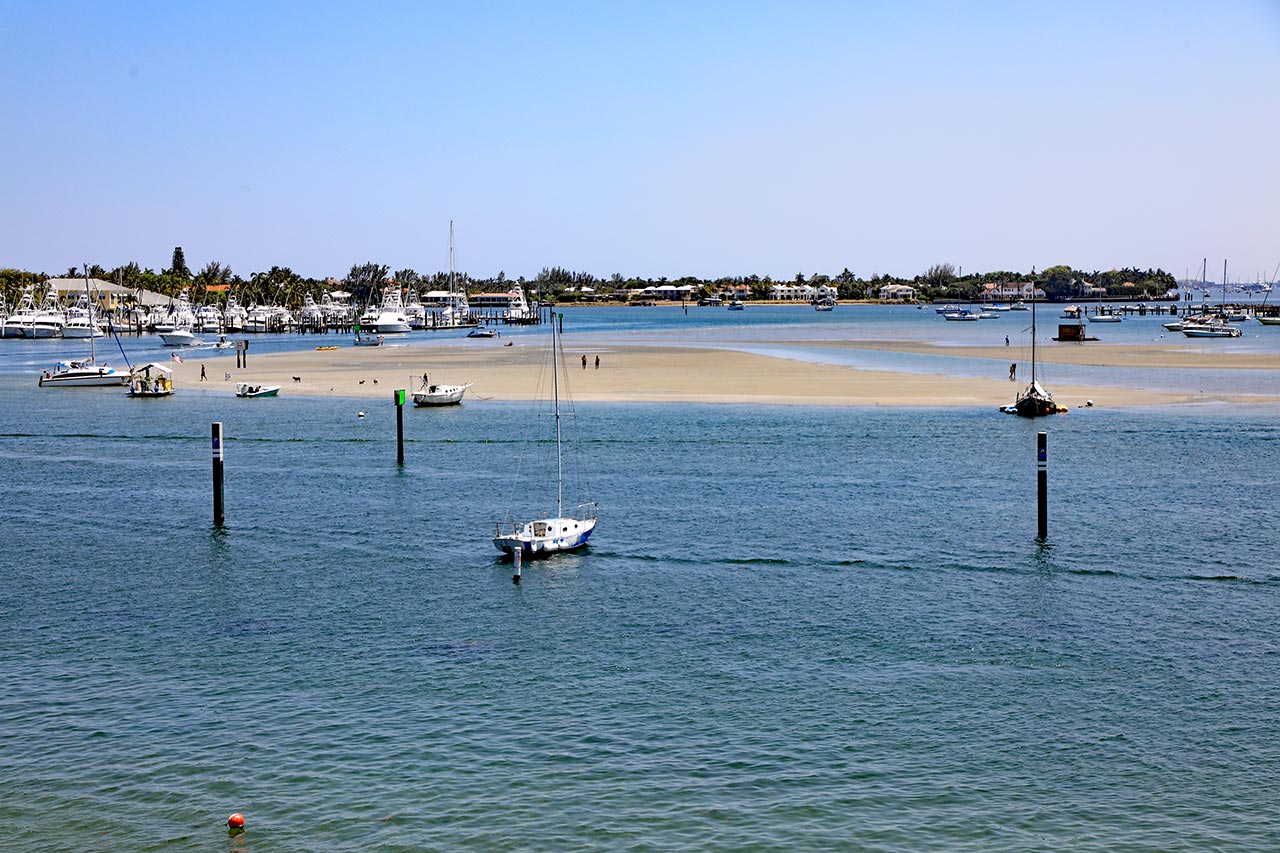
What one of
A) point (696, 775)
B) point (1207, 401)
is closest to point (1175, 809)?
point (696, 775)

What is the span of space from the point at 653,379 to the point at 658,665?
88.6 meters

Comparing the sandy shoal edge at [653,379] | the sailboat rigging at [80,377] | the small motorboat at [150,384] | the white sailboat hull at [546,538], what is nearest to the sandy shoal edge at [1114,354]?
the sandy shoal edge at [653,379]

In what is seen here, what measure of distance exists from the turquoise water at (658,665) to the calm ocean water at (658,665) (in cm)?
12

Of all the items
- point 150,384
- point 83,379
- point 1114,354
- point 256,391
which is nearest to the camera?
point 256,391

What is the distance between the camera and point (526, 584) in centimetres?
4341

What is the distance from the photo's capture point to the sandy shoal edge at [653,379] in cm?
10200

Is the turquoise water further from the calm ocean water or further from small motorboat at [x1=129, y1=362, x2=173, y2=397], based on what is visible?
small motorboat at [x1=129, y1=362, x2=173, y2=397]

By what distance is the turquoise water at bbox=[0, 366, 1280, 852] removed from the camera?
82.7 feet

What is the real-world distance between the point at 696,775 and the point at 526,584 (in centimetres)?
1737

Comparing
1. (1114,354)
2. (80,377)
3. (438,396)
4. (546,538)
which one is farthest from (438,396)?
(1114,354)

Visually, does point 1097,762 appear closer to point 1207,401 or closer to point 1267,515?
point 1267,515

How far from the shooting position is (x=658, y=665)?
34.3 m

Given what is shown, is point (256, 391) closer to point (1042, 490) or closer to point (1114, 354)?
point (1042, 490)

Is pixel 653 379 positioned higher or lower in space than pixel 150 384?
lower
